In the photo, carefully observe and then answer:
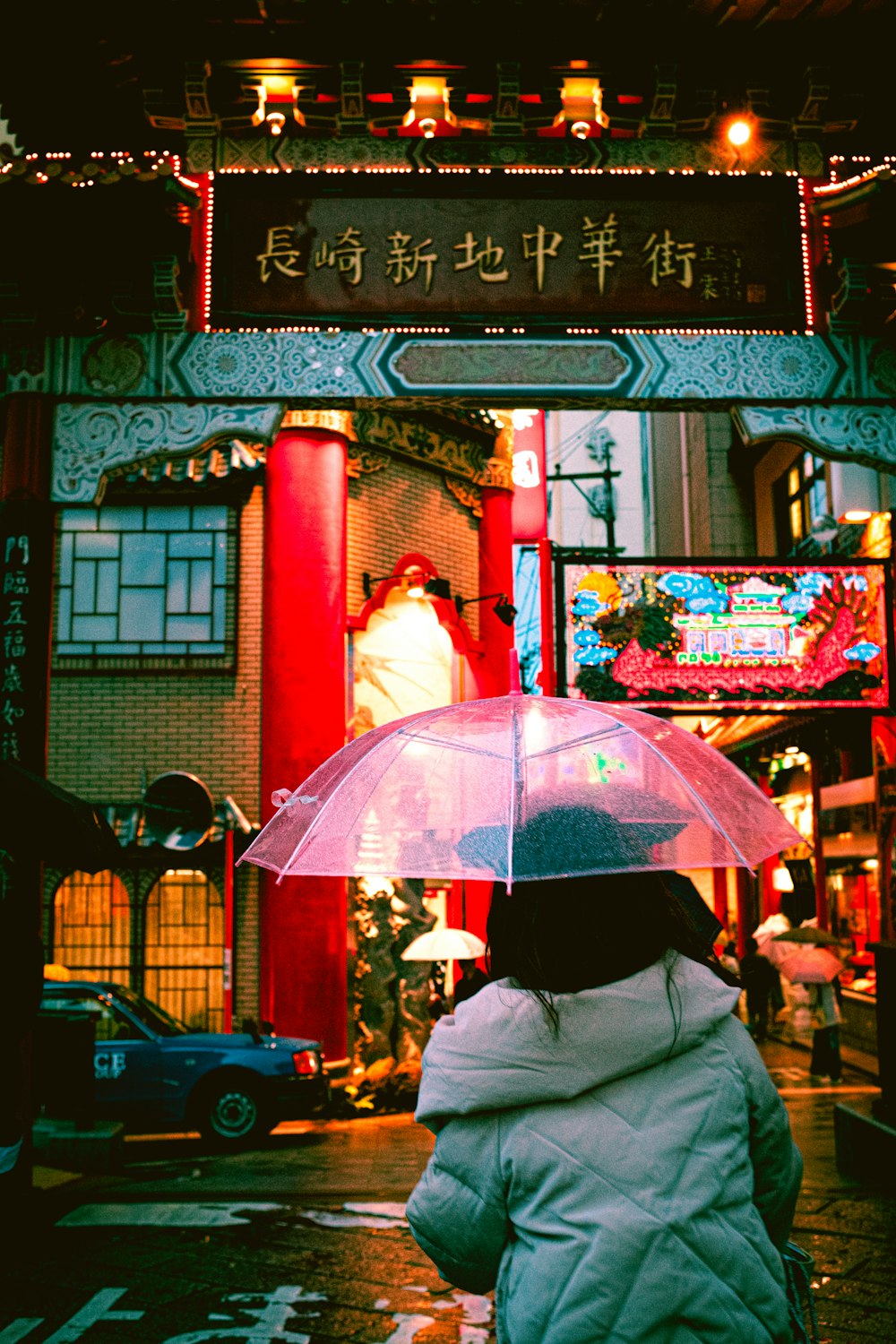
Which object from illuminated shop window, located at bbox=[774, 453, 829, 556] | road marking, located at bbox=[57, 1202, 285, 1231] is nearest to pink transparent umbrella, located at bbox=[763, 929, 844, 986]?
illuminated shop window, located at bbox=[774, 453, 829, 556]

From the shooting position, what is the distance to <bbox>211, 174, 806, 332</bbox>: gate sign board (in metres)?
8.26

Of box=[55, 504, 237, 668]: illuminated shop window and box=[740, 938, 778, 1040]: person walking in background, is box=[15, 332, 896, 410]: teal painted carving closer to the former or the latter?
box=[55, 504, 237, 668]: illuminated shop window

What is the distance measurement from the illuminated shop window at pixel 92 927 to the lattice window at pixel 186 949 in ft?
1.09

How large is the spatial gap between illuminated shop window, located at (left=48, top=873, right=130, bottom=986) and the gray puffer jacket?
13.2 m

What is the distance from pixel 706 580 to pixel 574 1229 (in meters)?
11.7

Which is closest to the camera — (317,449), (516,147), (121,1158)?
(516,147)

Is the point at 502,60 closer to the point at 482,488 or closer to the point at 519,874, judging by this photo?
the point at 519,874

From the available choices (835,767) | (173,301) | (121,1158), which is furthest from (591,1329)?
(835,767)

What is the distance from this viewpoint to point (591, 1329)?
210cm

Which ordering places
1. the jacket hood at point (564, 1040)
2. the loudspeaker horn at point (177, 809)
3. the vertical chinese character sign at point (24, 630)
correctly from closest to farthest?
1. the jacket hood at point (564, 1040)
2. the vertical chinese character sign at point (24, 630)
3. the loudspeaker horn at point (177, 809)

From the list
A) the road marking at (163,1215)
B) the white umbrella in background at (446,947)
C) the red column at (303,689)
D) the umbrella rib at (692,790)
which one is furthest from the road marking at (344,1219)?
the red column at (303,689)

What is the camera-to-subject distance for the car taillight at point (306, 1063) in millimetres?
12338

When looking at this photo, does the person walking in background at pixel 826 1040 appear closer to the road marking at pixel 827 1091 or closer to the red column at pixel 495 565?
the road marking at pixel 827 1091

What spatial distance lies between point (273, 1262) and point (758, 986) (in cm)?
1240
